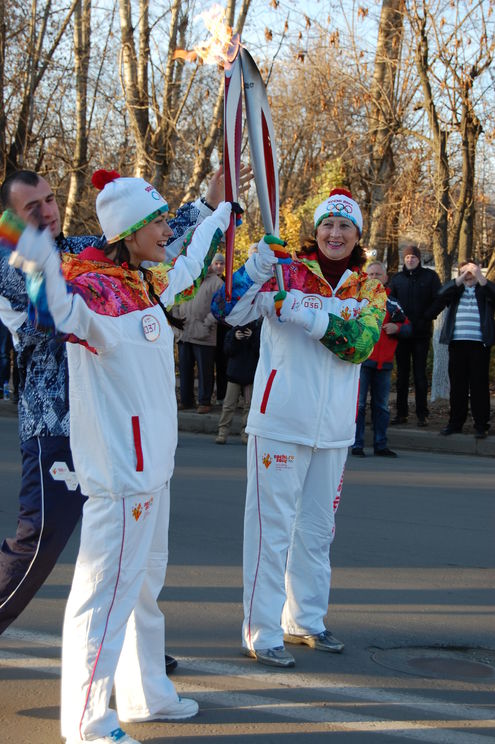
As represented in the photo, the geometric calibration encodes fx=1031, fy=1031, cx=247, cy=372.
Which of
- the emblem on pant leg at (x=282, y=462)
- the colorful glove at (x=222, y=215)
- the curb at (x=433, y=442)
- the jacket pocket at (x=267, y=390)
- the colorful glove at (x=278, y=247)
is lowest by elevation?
the curb at (x=433, y=442)

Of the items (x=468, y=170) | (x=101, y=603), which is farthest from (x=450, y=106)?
(x=101, y=603)

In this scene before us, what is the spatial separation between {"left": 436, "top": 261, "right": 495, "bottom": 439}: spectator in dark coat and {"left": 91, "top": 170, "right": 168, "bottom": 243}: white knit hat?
28.6 feet

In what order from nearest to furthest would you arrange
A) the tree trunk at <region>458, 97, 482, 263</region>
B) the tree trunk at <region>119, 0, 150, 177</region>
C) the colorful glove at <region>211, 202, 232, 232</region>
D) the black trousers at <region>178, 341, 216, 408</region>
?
the colorful glove at <region>211, 202, 232, 232</region> → the black trousers at <region>178, 341, 216, 408</region> → the tree trunk at <region>458, 97, 482, 263</region> → the tree trunk at <region>119, 0, 150, 177</region>

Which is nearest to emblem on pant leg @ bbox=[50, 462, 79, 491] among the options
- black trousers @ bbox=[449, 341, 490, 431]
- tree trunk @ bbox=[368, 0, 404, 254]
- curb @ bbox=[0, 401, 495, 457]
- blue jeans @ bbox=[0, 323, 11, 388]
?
curb @ bbox=[0, 401, 495, 457]

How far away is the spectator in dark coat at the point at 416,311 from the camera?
12.5 m

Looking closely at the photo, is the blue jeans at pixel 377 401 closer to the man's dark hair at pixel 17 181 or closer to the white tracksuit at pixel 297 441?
the white tracksuit at pixel 297 441

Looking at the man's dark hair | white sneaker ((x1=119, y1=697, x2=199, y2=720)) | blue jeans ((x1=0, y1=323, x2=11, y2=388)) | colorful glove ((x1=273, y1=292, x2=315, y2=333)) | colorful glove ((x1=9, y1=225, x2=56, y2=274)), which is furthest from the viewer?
blue jeans ((x1=0, y1=323, x2=11, y2=388))

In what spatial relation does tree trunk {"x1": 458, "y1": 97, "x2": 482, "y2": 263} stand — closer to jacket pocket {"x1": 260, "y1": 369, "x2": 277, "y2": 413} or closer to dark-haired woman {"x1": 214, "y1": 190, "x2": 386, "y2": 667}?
dark-haired woman {"x1": 214, "y1": 190, "x2": 386, "y2": 667}

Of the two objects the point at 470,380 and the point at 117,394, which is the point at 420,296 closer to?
the point at 470,380

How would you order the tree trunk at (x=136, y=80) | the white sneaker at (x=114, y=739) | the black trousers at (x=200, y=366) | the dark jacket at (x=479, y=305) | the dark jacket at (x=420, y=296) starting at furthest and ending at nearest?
the tree trunk at (x=136, y=80)
the black trousers at (x=200, y=366)
the dark jacket at (x=420, y=296)
the dark jacket at (x=479, y=305)
the white sneaker at (x=114, y=739)

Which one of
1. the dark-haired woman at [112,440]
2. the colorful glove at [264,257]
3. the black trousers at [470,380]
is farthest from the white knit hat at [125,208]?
the black trousers at [470,380]

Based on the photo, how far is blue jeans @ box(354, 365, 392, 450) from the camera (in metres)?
11.2

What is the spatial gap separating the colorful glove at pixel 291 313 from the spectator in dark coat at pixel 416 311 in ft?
26.5

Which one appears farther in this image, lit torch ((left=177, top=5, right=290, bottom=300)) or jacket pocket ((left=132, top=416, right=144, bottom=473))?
lit torch ((left=177, top=5, right=290, bottom=300))
